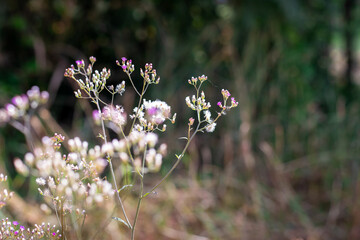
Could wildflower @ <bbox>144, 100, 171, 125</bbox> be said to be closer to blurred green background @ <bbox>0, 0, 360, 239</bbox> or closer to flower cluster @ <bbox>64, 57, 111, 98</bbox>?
flower cluster @ <bbox>64, 57, 111, 98</bbox>

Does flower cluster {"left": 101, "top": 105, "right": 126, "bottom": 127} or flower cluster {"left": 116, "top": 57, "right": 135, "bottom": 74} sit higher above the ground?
flower cluster {"left": 116, "top": 57, "right": 135, "bottom": 74}

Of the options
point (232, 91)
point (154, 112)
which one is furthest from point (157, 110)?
point (232, 91)

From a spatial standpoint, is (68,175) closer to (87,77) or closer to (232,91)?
(87,77)

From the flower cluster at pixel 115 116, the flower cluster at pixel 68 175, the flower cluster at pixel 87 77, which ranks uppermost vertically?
the flower cluster at pixel 87 77

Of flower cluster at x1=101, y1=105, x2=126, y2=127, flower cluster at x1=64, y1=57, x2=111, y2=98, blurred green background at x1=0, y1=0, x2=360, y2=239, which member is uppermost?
blurred green background at x1=0, y1=0, x2=360, y2=239

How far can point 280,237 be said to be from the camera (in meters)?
1.40

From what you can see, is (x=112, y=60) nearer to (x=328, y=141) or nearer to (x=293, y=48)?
(x=293, y=48)

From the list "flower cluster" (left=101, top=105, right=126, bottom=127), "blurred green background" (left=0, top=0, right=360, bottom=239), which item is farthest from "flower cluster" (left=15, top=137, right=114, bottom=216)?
"blurred green background" (left=0, top=0, right=360, bottom=239)

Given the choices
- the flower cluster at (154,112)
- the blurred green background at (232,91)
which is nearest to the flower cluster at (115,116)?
the flower cluster at (154,112)

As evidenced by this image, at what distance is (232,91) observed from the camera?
6.05 feet

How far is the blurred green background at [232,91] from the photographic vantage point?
1502 millimetres

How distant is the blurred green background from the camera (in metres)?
1.50

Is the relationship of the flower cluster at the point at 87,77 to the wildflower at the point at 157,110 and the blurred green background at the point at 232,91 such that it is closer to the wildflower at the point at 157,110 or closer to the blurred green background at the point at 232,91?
the wildflower at the point at 157,110

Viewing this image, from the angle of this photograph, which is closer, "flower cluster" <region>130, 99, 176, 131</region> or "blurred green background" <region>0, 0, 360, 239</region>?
"flower cluster" <region>130, 99, 176, 131</region>
